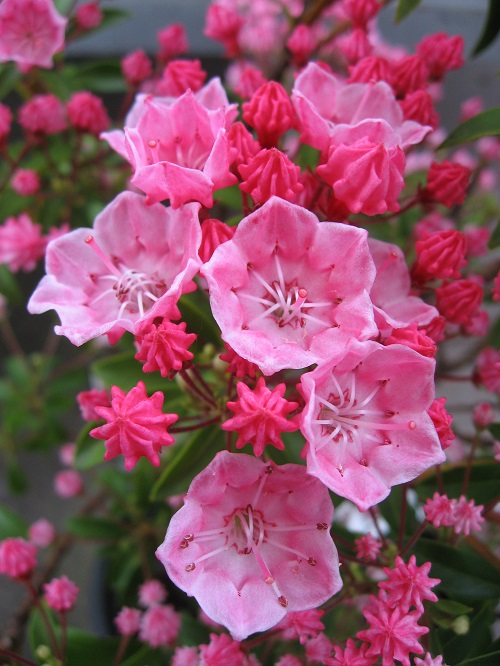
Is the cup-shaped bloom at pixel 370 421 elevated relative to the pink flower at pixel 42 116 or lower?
lower

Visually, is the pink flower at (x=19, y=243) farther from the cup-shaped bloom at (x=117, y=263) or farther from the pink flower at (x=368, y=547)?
the pink flower at (x=368, y=547)

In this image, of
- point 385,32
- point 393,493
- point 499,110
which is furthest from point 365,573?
point 385,32

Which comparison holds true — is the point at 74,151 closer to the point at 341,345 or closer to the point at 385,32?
the point at 341,345

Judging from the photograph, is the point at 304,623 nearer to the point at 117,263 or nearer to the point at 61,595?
the point at 61,595

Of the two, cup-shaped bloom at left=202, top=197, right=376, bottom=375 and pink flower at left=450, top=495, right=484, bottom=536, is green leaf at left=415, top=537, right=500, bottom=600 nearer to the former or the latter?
pink flower at left=450, top=495, right=484, bottom=536

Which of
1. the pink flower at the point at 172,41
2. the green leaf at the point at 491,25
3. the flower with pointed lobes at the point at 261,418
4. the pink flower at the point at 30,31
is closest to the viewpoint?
the flower with pointed lobes at the point at 261,418

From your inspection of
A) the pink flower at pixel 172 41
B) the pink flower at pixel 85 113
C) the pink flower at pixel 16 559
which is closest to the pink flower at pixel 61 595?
the pink flower at pixel 16 559
